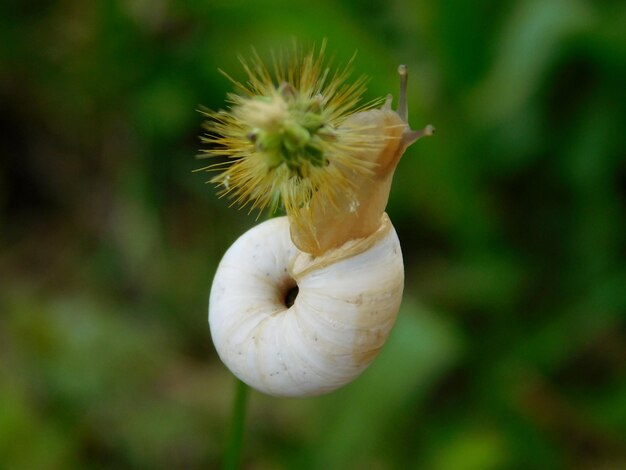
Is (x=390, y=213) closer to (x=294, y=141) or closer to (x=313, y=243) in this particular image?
(x=313, y=243)

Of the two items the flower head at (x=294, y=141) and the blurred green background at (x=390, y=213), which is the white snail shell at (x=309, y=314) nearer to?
the flower head at (x=294, y=141)

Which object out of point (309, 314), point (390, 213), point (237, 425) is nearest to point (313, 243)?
point (309, 314)

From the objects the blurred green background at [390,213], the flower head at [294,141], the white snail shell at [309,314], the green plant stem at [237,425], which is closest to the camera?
the flower head at [294,141]

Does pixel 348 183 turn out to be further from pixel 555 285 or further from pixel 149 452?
pixel 555 285

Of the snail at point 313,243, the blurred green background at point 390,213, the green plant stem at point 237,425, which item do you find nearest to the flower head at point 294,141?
the snail at point 313,243

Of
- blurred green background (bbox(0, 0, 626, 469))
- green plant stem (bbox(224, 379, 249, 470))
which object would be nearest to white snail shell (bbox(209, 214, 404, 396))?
green plant stem (bbox(224, 379, 249, 470))

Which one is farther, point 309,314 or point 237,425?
point 237,425
